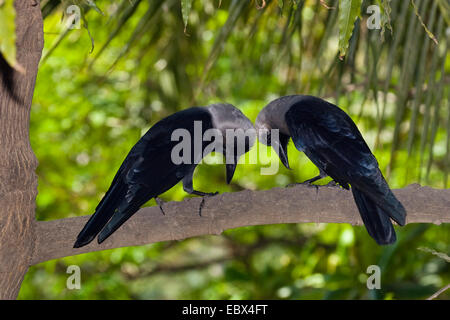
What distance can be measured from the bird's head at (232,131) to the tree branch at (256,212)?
0.13m

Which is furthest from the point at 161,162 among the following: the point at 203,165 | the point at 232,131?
the point at 203,165

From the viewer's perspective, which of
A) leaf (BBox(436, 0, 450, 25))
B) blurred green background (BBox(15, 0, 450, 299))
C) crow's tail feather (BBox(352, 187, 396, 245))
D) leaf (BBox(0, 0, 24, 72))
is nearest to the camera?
leaf (BBox(0, 0, 24, 72))

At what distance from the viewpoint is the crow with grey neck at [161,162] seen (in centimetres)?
149

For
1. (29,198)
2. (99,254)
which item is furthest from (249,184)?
(29,198)

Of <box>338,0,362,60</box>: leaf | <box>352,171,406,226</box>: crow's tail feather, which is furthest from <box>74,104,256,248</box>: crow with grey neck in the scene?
<box>338,0,362,60</box>: leaf

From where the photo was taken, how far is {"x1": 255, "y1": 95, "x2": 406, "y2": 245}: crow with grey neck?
4.94ft

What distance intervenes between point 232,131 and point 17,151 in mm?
606

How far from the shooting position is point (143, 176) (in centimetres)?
155

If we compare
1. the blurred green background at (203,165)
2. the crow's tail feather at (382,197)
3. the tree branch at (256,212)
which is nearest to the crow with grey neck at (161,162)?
the tree branch at (256,212)

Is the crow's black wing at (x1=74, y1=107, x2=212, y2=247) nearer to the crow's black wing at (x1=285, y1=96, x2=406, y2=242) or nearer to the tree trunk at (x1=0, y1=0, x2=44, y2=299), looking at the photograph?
A: the tree trunk at (x1=0, y1=0, x2=44, y2=299)

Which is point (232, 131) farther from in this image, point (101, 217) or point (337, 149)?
point (101, 217)

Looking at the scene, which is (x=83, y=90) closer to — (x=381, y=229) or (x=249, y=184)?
(x=249, y=184)

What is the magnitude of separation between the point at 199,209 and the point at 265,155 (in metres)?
1.82

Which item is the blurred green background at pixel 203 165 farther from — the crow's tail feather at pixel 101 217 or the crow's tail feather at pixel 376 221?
the crow's tail feather at pixel 101 217
